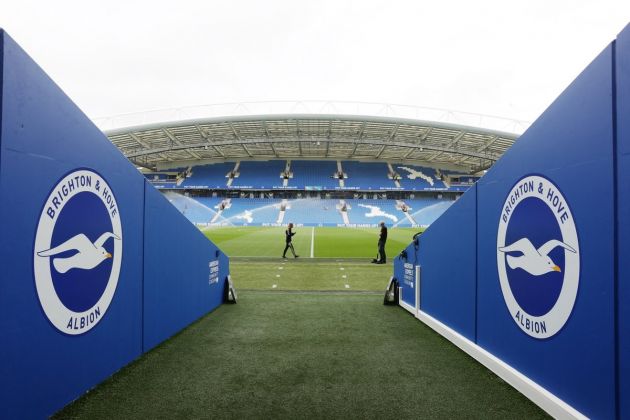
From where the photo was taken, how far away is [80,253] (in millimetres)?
2582

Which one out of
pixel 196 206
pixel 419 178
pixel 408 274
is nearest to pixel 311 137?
pixel 196 206

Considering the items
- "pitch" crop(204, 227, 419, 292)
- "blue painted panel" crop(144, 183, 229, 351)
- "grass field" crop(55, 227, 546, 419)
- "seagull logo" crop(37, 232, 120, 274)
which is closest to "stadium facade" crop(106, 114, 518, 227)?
"pitch" crop(204, 227, 419, 292)

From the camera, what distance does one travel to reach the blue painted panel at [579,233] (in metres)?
2.03

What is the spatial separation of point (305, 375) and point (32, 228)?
2.46 metres

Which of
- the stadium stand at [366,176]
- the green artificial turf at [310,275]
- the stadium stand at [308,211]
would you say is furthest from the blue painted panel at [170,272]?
the stadium stand at [366,176]

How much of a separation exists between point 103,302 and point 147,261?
79 cm

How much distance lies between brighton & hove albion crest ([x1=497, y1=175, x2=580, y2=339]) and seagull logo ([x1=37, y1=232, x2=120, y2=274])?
141 inches

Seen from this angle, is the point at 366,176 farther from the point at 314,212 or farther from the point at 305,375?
the point at 305,375

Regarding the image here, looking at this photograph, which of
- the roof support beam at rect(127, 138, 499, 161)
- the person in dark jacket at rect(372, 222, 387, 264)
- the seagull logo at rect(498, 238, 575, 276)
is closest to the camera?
the seagull logo at rect(498, 238, 575, 276)

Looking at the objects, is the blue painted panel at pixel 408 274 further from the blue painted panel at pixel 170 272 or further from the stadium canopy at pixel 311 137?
the stadium canopy at pixel 311 137

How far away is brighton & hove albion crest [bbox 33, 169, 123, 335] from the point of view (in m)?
2.30

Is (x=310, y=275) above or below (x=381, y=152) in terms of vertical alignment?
below

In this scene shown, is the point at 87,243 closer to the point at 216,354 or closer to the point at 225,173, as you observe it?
the point at 216,354

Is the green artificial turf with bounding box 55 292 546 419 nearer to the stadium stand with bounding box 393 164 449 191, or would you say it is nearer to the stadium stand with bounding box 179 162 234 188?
the stadium stand with bounding box 179 162 234 188
